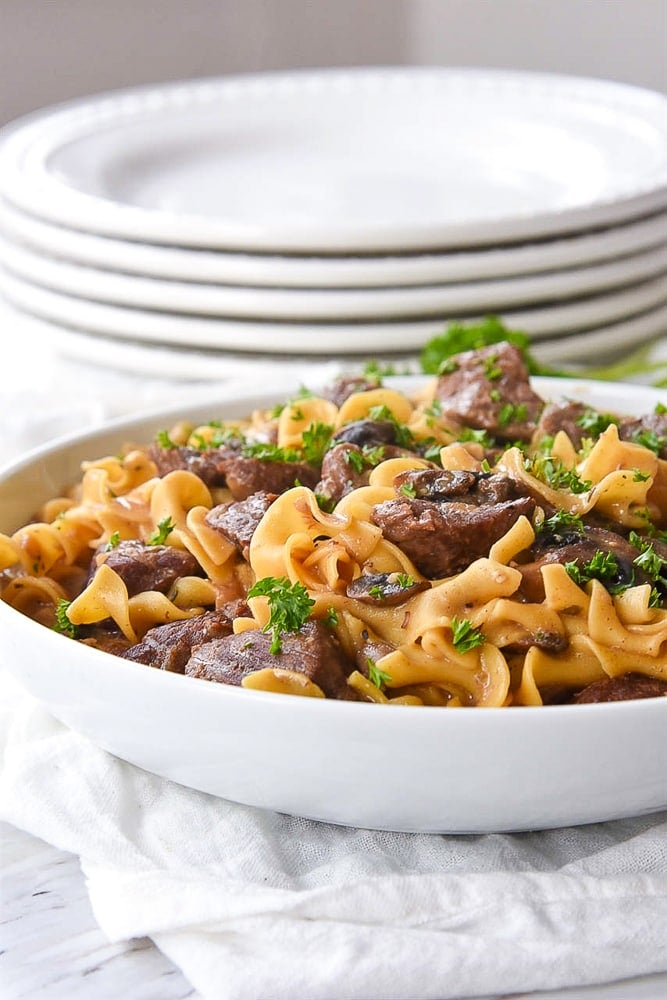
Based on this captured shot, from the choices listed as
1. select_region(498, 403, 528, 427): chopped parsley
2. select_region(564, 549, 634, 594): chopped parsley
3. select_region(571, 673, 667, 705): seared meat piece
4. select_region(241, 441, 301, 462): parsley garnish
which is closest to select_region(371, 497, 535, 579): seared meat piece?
select_region(564, 549, 634, 594): chopped parsley

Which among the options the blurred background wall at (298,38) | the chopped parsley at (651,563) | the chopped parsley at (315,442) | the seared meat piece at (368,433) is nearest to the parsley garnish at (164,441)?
the chopped parsley at (315,442)

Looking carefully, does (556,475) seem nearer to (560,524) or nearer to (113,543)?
(560,524)

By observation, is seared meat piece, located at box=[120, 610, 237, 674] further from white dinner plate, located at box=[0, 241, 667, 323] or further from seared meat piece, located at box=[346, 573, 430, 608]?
white dinner plate, located at box=[0, 241, 667, 323]

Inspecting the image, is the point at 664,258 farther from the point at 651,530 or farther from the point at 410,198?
the point at 651,530

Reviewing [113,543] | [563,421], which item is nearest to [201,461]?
[113,543]

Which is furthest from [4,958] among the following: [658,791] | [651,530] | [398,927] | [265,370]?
[265,370]

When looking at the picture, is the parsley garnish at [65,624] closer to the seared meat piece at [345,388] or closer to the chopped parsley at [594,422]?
the seared meat piece at [345,388]
